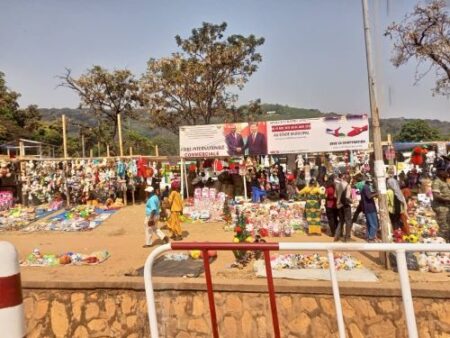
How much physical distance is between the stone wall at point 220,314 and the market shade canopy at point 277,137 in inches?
455

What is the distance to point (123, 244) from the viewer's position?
41.6 feet

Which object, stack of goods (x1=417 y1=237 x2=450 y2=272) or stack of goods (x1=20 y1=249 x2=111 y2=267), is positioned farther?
stack of goods (x1=20 y1=249 x2=111 y2=267)

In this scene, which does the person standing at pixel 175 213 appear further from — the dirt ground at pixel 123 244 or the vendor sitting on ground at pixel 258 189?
the vendor sitting on ground at pixel 258 189

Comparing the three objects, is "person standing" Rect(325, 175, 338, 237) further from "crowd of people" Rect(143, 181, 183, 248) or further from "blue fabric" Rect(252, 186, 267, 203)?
"blue fabric" Rect(252, 186, 267, 203)

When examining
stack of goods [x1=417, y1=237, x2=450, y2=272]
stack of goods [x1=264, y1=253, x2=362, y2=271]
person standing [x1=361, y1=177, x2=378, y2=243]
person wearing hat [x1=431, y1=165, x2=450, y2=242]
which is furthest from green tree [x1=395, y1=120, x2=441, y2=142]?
stack of goods [x1=264, y1=253, x2=362, y2=271]

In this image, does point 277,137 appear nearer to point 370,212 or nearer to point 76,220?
point 370,212

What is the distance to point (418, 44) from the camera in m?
17.0

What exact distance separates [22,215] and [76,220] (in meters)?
2.44

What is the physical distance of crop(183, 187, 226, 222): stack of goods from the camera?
16047 millimetres

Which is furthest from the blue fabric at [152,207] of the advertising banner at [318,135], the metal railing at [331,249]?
the metal railing at [331,249]

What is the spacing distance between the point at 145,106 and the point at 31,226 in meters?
15.3

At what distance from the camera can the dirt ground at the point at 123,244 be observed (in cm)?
836

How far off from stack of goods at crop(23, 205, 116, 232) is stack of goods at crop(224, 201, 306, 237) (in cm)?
526

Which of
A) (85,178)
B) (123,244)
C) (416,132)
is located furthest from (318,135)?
(416,132)
